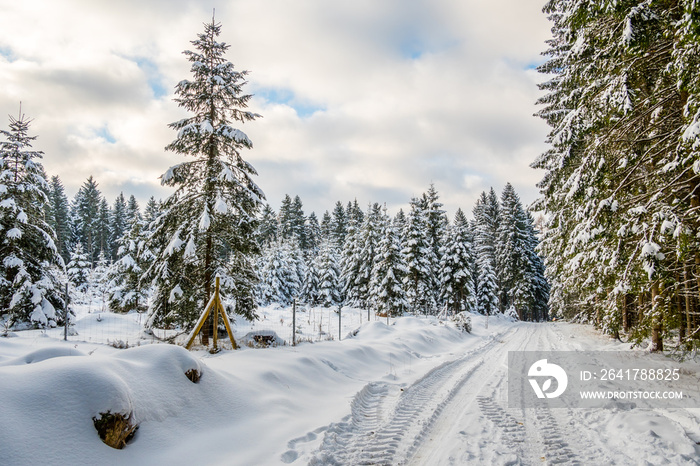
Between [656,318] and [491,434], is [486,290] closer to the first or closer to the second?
[656,318]

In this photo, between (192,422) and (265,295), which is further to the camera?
(265,295)

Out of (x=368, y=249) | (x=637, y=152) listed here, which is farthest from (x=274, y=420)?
(x=368, y=249)

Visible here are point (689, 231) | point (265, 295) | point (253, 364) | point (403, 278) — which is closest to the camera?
point (689, 231)

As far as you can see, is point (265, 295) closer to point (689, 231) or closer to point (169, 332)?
point (169, 332)

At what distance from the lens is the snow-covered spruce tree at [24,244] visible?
15188 mm

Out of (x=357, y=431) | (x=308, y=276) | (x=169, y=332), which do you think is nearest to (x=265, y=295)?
(x=308, y=276)

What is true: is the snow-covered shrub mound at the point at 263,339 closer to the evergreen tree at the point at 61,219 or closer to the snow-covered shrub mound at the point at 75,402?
the snow-covered shrub mound at the point at 75,402

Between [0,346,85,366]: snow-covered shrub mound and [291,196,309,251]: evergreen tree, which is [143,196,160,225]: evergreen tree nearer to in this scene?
[291,196,309,251]: evergreen tree

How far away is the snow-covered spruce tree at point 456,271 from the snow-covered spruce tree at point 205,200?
28.6m

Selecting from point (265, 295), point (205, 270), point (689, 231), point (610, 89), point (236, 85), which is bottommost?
point (265, 295)

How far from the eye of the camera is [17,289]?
1526 centimetres

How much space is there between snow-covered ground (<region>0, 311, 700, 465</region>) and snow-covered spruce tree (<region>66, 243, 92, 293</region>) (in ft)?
125

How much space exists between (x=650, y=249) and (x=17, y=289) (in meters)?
22.8

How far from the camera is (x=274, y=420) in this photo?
220 inches
